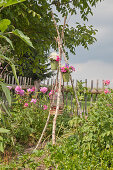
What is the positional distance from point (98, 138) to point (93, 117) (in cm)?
31

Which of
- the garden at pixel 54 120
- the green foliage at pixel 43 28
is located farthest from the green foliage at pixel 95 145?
the green foliage at pixel 43 28

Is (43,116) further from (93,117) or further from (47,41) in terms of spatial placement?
(47,41)

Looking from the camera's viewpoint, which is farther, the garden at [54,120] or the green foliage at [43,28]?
the green foliage at [43,28]

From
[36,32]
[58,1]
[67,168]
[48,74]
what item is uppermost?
[58,1]

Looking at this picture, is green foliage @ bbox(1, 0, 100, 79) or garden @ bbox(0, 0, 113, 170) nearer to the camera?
garden @ bbox(0, 0, 113, 170)

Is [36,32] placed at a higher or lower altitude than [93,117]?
higher

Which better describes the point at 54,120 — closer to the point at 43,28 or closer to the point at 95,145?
the point at 95,145

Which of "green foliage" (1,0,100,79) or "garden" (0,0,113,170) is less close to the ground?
"green foliage" (1,0,100,79)

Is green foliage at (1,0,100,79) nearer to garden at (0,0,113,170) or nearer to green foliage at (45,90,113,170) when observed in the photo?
garden at (0,0,113,170)

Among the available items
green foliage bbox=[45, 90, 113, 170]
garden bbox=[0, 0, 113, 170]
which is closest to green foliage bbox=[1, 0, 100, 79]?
garden bbox=[0, 0, 113, 170]

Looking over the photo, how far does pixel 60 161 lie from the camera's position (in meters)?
2.48

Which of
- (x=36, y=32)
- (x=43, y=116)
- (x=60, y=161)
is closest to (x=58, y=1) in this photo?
(x=36, y=32)

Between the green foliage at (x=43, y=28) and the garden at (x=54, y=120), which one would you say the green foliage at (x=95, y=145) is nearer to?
the garden at (x=54, y=120)

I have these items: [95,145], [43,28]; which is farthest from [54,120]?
[43,28]
